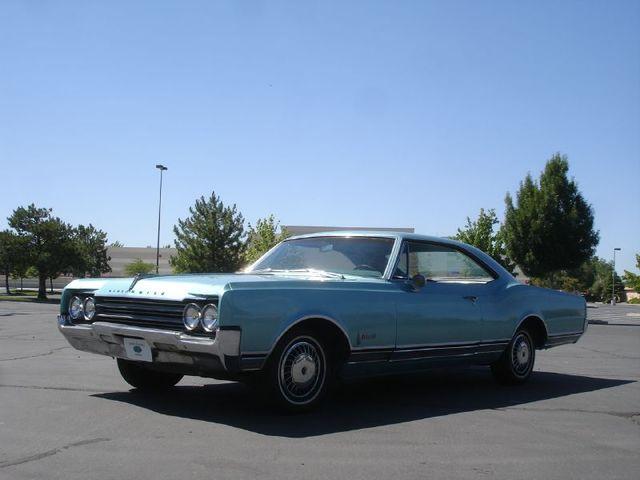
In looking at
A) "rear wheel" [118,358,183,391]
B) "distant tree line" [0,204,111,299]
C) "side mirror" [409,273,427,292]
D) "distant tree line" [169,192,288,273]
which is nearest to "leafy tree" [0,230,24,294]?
"distant tree line" [0,204,111,299]

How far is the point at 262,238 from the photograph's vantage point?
5500 cm

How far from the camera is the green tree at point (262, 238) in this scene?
53156mm

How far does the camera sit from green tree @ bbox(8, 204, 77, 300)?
43.5 metres

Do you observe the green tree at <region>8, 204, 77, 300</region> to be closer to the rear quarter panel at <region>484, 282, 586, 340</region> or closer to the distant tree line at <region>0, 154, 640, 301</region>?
the distant tree line at <region>0, 154, 640, 301</region>

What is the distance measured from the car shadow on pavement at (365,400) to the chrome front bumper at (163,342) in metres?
0.52

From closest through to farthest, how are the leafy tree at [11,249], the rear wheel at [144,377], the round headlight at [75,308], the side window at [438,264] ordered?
1. the round headlight at [75,308]
2. the rear wheel at [144,377]
3. the side window at [438,264]
4. the leafy tree at [11,249]

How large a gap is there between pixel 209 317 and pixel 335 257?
1985mm

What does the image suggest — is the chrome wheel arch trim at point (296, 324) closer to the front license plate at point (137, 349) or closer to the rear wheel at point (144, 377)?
the front license plate at point (137, 349)

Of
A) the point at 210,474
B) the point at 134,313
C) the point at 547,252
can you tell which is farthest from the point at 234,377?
the point at 547,252

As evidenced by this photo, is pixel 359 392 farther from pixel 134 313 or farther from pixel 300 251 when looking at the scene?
pixel 134 313

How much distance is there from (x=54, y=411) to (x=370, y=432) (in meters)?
2.57

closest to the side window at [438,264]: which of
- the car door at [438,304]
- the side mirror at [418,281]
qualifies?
the car door at [438,304]

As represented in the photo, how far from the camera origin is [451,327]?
6.66 m

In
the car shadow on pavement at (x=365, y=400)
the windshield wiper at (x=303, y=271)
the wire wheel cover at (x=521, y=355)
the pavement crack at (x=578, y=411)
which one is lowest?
the car shadow on pavement at (x=365, y=400)
